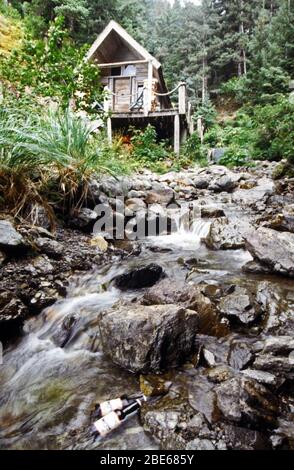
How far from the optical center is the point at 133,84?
1698cm

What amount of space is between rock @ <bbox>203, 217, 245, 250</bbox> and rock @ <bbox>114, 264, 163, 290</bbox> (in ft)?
5.40

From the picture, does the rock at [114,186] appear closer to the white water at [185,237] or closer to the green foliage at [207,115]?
the white water at [185,237]

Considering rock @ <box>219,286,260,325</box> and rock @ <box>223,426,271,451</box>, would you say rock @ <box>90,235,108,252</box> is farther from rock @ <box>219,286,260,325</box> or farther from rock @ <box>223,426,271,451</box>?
rock @ <box>223,426,271,451</box>

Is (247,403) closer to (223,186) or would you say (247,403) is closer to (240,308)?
(240,308)

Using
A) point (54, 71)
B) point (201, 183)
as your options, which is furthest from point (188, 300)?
point (201, 183)

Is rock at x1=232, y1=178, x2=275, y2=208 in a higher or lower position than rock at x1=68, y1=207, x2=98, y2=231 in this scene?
higher

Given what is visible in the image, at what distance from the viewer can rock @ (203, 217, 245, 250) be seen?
4.71m

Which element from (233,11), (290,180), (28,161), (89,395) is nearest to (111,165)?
(28,161)

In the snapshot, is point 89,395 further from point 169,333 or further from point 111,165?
point 111,165

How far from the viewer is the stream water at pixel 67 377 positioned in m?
1.74

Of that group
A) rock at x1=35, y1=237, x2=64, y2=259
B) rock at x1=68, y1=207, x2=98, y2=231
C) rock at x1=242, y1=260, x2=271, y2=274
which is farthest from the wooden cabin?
rock at x1=35, y1=237, x2=64, y2=259

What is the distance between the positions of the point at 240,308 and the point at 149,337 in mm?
1024

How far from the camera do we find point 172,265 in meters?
4.20

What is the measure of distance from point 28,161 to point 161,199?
12.3ft
